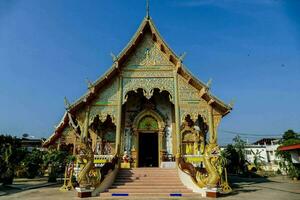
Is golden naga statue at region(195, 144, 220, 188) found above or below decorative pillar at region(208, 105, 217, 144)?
below

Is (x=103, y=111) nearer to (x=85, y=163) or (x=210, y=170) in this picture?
(x=85, y=163)

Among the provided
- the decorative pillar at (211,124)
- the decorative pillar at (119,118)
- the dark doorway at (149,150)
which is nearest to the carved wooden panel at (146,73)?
the decorative pillar at (119,118)

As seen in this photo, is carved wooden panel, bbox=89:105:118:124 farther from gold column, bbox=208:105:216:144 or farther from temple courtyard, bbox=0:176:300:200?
gold column, bbox=208:105:216:144

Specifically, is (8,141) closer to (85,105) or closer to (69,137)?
(69,137)

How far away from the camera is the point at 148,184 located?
31.3 feet

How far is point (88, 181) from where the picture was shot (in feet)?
28.0

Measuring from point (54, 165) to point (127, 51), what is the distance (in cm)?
992

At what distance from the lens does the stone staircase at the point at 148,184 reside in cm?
869

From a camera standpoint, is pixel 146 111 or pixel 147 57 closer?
pixel 147 57

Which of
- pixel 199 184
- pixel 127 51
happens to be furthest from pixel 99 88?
pixel 199 184

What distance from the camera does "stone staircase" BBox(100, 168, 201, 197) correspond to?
8.69m

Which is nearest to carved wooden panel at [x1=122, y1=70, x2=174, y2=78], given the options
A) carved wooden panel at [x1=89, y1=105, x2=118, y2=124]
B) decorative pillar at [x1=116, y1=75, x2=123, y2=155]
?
decorative pillar at [x1=116, y1=75, x2=123, y2=155]

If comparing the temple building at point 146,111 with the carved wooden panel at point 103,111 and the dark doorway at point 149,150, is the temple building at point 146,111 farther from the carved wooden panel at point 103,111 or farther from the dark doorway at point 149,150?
the dark doorway at point 149,150

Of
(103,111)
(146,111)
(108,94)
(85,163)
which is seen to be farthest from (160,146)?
(85,163)
